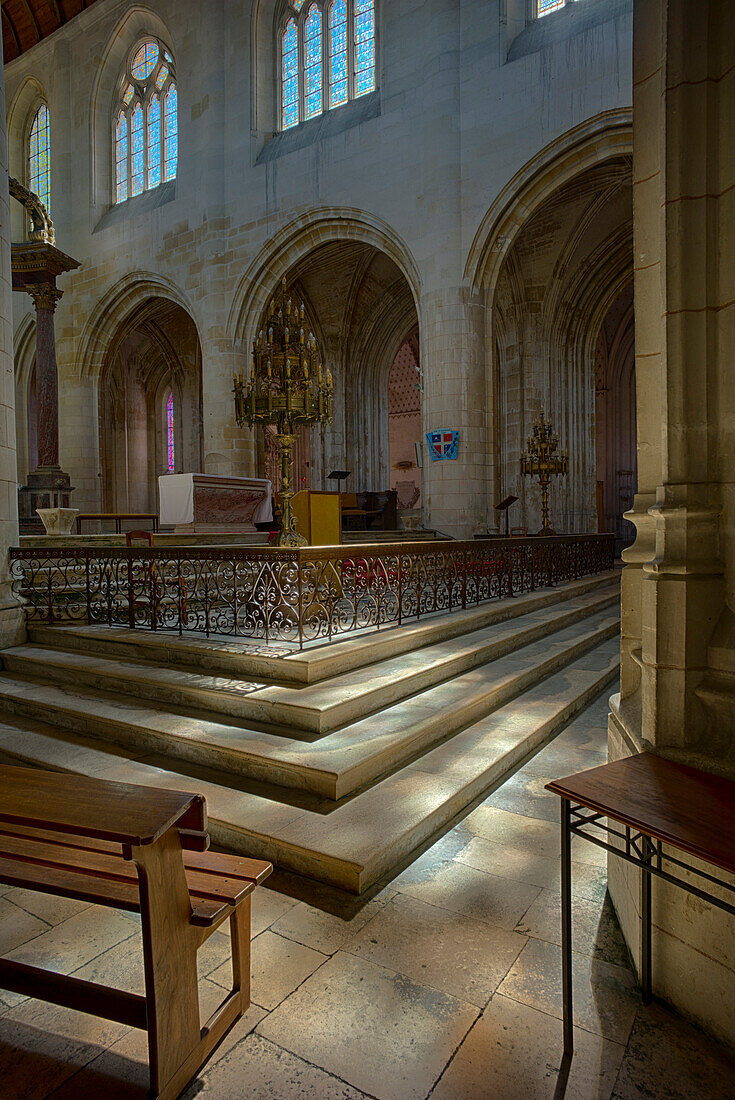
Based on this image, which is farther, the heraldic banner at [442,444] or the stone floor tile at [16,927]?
the heraldic banner at [442,444]

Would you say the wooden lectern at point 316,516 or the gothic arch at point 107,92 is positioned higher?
the gothic arch at point 107,92

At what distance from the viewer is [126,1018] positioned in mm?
1400

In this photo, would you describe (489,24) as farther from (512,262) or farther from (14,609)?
(14,609)

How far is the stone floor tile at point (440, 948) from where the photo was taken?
5.71 ft

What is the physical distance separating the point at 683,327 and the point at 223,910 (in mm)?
1968

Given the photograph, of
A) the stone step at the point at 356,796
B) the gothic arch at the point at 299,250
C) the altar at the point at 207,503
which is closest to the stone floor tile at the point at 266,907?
the stone step at the point at 356,796

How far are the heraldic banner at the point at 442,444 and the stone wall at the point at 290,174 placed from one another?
0.14 metres

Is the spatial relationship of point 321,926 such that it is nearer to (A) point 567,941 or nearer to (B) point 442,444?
(A) point 567,941

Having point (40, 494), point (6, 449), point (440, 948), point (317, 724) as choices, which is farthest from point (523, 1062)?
point (40, 494)

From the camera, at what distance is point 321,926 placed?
2010 millimetres

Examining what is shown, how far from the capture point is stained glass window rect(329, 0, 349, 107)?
38.3 ft

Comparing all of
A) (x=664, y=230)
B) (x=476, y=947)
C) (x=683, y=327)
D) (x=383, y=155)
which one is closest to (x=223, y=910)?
(x=476, y=947)

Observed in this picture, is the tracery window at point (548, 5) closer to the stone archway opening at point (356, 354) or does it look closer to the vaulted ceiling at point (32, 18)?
the stone archway opening at point (356, 354)

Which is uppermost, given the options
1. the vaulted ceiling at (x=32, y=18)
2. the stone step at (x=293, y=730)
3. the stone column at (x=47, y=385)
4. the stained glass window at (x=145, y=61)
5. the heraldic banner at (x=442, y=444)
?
the vaulted ceiling at (x=32, y=18)
